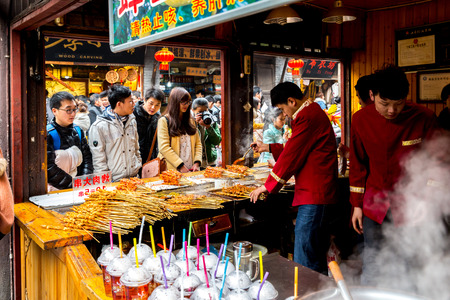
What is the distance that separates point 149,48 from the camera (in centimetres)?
1041

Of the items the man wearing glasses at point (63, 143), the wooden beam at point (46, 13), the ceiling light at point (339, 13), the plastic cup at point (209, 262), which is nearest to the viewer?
the plastic cup at point (209, 262)

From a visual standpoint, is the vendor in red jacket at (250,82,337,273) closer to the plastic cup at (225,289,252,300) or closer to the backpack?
the plastic cup at (225,289,252,300)

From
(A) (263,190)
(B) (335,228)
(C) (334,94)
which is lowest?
(B) (335,228)

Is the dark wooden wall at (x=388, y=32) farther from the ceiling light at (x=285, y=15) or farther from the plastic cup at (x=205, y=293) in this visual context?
the plastic cup at (x=205, y=293)

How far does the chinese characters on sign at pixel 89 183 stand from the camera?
355cm

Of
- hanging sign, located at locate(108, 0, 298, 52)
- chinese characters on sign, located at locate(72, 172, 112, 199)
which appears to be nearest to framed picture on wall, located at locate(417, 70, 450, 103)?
chinese characters on sign, located at locate(72, 172, 112, 199)

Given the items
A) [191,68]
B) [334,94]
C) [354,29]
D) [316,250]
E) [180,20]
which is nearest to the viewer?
[180,20]

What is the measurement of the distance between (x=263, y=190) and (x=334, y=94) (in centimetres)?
1196

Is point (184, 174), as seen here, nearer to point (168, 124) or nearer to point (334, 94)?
point (168, 124)

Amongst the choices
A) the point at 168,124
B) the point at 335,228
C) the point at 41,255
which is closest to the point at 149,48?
the point at 168,124

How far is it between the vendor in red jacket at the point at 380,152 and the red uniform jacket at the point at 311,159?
254 mm

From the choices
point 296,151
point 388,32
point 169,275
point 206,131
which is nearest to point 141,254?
point 169,275

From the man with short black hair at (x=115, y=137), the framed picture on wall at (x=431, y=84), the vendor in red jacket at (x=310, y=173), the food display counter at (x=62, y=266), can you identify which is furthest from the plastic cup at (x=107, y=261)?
the framed picture on wall at (x=431, y=84)

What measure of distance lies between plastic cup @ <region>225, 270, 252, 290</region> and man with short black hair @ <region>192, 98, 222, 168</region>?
4.51 meters
